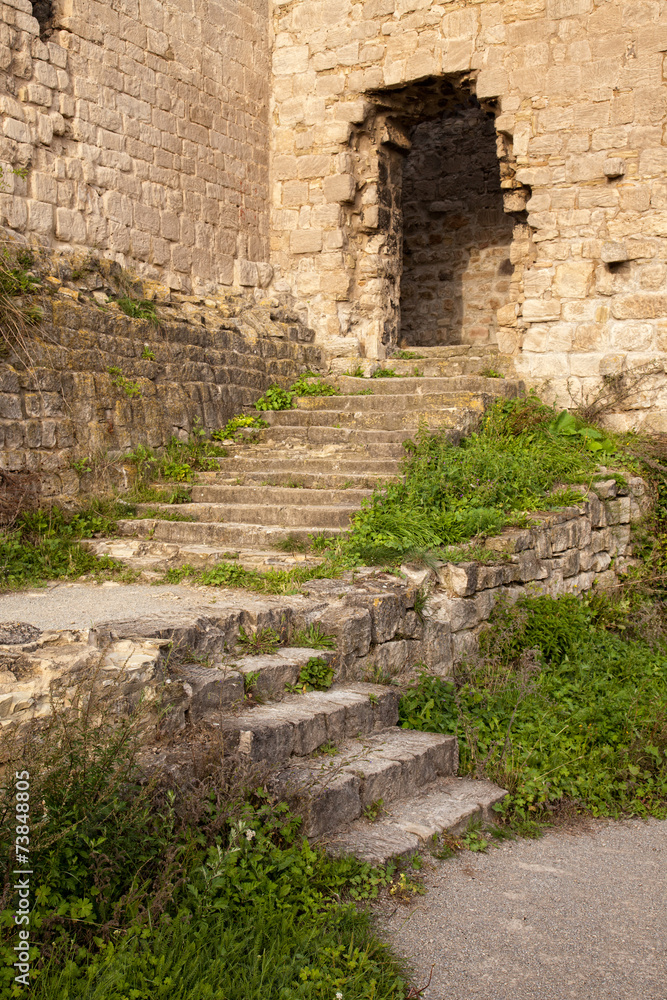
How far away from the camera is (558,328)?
29.3 feet

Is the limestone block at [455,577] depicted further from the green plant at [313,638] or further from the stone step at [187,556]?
the green plant at [313,638]

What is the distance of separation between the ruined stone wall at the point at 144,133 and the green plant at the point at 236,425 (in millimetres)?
1678

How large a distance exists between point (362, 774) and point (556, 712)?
1.64 m

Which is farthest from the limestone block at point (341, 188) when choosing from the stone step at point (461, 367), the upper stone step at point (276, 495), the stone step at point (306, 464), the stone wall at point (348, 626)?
the stone wall at point (348, 626)

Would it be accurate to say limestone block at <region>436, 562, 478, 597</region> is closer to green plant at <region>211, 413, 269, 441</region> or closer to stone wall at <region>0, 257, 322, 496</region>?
stone wall at <region>0, 257, 322, 496</region>

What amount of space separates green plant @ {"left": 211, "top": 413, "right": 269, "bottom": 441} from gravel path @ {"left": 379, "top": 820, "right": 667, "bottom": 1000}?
509 centimetres

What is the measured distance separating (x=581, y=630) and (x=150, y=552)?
10.2 feet

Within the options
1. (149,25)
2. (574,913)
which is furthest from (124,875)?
(149,25)

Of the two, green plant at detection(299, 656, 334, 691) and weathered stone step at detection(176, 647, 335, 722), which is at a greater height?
weathered stone step at detection(176, 647, 335, 722)

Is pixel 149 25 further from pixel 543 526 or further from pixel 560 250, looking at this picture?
pixel 543 526

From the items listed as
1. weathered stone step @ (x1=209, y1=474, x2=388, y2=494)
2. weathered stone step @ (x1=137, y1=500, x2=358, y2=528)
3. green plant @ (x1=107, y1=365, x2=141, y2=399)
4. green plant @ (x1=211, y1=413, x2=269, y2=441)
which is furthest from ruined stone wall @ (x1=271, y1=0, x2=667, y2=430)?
weathered stone step @ (x1=137, y1=500, x2=358, y2=528)

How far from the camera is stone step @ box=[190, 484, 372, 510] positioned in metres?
6.62

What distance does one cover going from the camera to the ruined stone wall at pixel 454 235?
12.7 m

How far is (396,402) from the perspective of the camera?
8328mm
